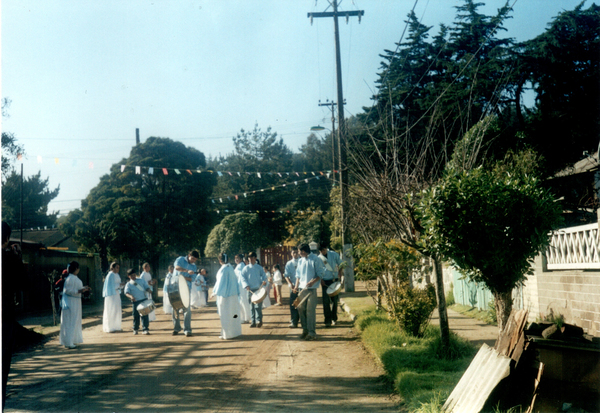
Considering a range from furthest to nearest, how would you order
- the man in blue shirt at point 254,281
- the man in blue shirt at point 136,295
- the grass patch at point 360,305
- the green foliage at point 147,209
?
the green foliage at point 147,209 < the grass patch at point 360,305 < the man in blue shirt at point 254,281 < the man in blue shirt at point 136,295

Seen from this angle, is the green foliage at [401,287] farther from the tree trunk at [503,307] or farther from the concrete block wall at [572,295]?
the tree trunk at [503,307]

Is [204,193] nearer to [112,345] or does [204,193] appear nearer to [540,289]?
[112,345]

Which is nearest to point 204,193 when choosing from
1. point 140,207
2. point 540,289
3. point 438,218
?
point 140,207

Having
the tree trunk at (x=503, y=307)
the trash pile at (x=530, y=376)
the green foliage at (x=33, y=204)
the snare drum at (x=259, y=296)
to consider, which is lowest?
the trash pile at (x=530, y=376)

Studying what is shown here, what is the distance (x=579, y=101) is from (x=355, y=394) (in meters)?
14.7

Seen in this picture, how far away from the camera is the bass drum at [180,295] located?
12.1 metres

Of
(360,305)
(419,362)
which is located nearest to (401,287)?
(419,362)

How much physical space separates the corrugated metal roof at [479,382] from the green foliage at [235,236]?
28.7 metres

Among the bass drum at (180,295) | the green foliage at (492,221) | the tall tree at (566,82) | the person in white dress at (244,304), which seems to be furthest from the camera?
the tall tree at (566,82)

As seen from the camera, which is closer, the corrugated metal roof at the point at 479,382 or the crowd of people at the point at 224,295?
the corrugated metal roof at the point at 479,382

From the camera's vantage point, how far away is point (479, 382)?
4.73 metres

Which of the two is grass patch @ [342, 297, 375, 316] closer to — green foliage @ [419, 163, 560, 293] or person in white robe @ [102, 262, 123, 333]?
person in white robe @ [102, 262, 123, 333]

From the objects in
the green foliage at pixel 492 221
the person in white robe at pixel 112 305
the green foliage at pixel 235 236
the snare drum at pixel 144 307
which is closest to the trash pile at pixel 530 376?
the green foliage at pixel 492 221

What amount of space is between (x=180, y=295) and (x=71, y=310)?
2377mm
